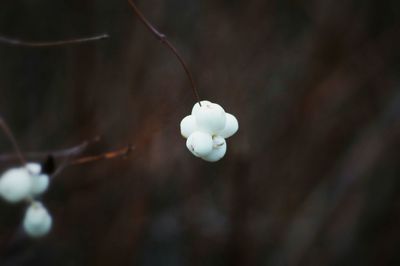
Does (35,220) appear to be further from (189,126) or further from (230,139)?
(230,139)

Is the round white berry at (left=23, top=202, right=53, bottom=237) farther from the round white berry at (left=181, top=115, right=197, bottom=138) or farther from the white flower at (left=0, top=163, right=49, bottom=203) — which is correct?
the round white berry at (left=181, top=115, right=197, bottom=138)

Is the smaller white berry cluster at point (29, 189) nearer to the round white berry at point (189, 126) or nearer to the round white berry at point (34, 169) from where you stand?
the round white berry at point (34, 169)

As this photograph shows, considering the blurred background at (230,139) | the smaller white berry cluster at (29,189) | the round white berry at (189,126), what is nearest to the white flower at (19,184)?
the smaller white berry cluster at (29,189)

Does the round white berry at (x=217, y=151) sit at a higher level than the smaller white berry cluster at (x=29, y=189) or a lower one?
higher

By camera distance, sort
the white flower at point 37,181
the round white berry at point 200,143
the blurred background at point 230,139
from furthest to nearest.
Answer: the blurred background at point 230,139
the white flower at point 37,181
the round white berry at point 200,143

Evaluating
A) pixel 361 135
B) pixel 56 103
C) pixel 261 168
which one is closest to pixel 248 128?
pixel 261 168

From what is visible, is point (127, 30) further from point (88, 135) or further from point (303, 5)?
point (303, 5)
